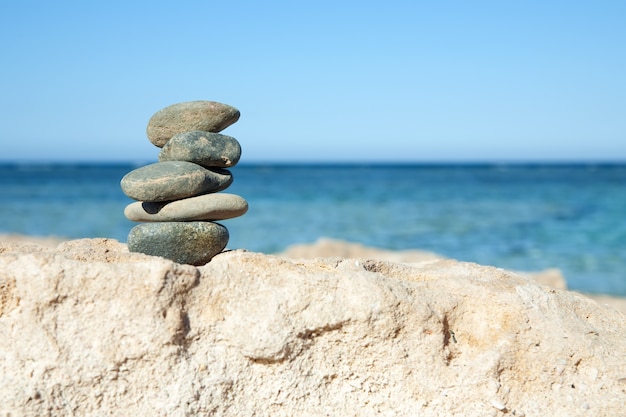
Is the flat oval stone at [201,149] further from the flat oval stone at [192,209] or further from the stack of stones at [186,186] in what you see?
the flat oval stone at [192,209]

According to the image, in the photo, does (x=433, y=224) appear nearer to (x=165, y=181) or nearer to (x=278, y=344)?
(x=165, y=181)

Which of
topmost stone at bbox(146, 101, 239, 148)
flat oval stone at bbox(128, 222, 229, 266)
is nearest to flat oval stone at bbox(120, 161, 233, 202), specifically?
flat oval stone at bbox(128, 222, 229, 266)

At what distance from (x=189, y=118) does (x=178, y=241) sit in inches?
33.2

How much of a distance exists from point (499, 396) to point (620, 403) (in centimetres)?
64

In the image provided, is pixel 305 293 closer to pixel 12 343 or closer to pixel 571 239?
pixel 12 343

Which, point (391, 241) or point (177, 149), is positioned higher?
point (177, 149)

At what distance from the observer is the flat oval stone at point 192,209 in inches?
159

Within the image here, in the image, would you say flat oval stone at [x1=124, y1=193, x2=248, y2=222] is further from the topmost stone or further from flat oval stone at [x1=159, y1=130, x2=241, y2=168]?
the topmost stone

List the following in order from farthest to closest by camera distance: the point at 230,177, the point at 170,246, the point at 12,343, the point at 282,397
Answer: the point at 230,177
the point at 170,246
the point at 282,397
the point at 12,343

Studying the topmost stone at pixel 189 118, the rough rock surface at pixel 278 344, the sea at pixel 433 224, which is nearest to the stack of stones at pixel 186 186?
the topmost stone at pixel 189 118

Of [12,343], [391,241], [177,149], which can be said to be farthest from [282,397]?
[391,241]

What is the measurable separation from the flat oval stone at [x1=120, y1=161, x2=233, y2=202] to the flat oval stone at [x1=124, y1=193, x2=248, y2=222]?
6 cm

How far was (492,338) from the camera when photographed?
3576mm

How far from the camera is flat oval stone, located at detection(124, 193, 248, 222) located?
4.03m
